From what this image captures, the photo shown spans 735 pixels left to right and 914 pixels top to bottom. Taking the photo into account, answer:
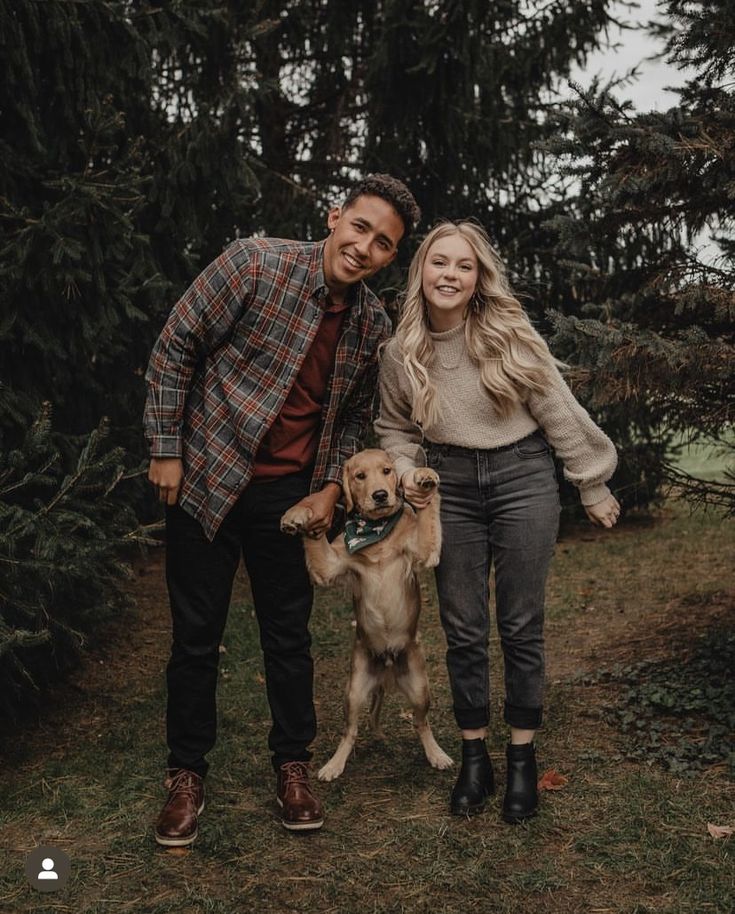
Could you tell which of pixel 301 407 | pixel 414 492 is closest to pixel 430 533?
pixel 414 492

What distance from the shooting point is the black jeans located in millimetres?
3453

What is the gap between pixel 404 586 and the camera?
387cm

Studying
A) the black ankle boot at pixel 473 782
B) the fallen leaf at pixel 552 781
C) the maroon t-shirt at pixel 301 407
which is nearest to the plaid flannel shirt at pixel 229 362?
the maroon t-shirt at pixel 301 407

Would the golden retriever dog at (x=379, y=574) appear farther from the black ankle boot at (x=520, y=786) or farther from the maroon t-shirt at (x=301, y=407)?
the black ankle boot at (x=520, y=786)

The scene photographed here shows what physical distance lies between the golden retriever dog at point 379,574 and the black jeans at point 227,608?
0.50 ft

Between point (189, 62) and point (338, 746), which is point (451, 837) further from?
point (189, 62)

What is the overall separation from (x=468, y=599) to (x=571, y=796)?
3.14ft

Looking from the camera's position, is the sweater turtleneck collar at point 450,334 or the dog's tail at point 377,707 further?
the dog's tail at point 377,707

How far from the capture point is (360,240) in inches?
131

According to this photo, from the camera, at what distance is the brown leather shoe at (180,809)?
337 cm

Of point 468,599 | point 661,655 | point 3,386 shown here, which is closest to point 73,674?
point 3,386

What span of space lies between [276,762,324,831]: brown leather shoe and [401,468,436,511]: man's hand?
47.5 inches

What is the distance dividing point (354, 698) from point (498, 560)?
3.37ft

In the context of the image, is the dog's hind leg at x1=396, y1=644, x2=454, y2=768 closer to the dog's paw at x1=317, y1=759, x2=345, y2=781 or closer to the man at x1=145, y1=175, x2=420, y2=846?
the dog's paw at x1=317, y1=759, x2=345, y2=781
